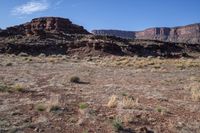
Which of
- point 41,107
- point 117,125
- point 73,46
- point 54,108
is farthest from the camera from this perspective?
point 73,46

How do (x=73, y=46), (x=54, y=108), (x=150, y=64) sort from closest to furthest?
(x=54, y=108), (x=150, y=64), (x=73, y=46)

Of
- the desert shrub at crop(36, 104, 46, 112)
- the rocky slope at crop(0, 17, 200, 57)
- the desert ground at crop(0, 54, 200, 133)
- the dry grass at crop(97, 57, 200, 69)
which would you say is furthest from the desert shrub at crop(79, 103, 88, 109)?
the rocky slope at crop(0, 17, 200, 57)

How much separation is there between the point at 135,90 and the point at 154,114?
5837 mm

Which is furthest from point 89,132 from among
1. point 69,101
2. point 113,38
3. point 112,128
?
point 113,38

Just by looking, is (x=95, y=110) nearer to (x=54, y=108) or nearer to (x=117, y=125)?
(x=54, y=108)

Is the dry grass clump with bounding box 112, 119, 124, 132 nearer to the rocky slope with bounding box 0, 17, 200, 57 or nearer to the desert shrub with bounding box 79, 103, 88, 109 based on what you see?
the desert shrub with bounding box 79, 103, 88, 109

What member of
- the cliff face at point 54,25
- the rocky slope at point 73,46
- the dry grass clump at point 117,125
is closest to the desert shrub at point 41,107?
the dry grass clump at point 117,125

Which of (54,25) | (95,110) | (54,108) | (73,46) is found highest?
(54,25)

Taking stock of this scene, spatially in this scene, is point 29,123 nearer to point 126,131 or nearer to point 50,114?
point 50,114

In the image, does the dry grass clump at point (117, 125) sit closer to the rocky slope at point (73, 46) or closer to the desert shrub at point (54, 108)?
the desert shrub at point (54, 108)

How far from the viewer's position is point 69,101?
48.3ft

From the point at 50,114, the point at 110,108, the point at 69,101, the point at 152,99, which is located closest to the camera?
the point at 50,114

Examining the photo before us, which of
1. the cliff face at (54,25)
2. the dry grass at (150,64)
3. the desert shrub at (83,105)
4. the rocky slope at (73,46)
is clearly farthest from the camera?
the cliff face at (54,25)

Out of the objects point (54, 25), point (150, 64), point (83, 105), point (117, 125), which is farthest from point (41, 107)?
point (54, 25)
